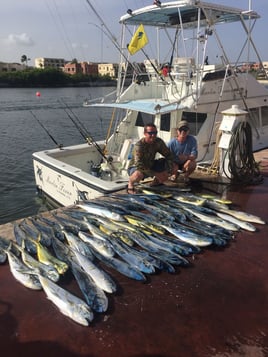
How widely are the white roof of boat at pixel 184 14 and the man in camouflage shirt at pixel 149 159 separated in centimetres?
299

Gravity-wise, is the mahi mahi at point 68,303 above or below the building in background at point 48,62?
below

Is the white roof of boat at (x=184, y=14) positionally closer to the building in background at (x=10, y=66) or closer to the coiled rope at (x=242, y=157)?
the coiled rope at (x=242, y=157)

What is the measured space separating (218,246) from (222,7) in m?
5.52

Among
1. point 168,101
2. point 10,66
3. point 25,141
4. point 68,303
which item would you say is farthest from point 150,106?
point 10,66

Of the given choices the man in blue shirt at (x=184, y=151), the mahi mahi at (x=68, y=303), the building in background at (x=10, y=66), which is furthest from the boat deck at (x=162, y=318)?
the building in background at (x=10, y=66)

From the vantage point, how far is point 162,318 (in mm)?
2635

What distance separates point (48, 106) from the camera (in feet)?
107

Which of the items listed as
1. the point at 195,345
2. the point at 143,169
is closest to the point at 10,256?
the point at 195,345

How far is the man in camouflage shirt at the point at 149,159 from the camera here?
5224mm

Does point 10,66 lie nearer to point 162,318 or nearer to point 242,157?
point 242,157

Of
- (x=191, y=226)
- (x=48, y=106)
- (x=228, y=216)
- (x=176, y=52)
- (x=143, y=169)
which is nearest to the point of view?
(x=191, y=226)

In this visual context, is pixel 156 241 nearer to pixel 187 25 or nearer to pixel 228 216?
pixel 228 216

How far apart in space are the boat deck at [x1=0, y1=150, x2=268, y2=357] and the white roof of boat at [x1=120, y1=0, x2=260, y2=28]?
5351mm

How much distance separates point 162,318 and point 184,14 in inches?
287
